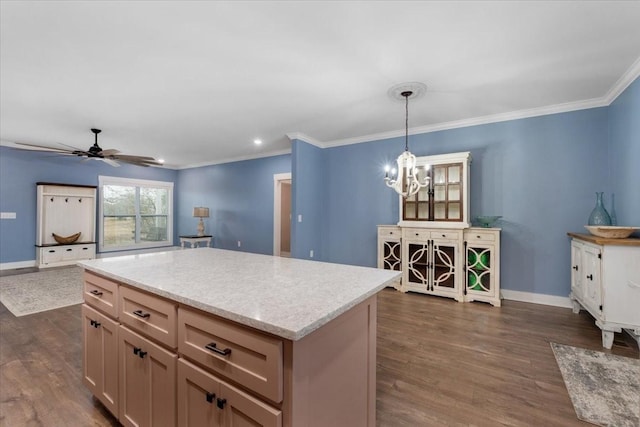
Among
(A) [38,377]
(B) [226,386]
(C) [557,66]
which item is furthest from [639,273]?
(A) [38,377]

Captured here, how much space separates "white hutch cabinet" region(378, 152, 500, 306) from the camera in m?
3.59

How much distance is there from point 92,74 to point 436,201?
4227 millimetres

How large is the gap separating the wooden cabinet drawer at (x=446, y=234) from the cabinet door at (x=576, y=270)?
1155 mm

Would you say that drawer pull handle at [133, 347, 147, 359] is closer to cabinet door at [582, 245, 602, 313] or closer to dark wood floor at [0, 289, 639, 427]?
dark wood floor at [0, 289, 639, 427]

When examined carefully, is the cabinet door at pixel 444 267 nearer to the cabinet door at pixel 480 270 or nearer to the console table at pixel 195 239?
the cabinet door at pixel 480 270

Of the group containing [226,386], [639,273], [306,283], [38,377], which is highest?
[306,283]

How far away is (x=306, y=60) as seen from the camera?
8.13ft

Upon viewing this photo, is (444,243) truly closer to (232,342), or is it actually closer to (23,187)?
(232,342)

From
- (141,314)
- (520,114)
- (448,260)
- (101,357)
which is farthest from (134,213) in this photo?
(520,114)

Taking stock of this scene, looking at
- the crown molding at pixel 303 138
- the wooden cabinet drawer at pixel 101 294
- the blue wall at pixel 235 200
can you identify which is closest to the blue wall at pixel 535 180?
the crown molding at pixel 303 138

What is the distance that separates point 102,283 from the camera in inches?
63.5

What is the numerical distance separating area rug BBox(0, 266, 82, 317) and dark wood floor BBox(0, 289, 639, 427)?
22 cm

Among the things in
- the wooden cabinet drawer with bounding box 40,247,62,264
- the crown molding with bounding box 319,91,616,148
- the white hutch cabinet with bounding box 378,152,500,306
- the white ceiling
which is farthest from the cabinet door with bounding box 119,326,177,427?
the wooden cabinet drawer with bounding box 40,247,62,264

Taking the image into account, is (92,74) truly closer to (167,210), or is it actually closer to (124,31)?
(124,31)
